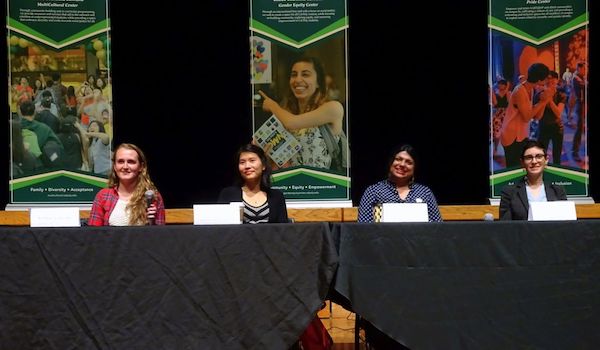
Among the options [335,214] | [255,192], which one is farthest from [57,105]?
[335,214]

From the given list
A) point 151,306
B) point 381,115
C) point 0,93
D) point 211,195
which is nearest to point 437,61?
point 381,115

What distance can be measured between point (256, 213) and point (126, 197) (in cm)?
65

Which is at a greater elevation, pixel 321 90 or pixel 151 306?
pixel 321 90

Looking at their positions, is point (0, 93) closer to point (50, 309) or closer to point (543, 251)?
point (50, 309)

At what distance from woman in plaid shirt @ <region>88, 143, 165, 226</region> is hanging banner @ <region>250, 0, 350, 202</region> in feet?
4.94

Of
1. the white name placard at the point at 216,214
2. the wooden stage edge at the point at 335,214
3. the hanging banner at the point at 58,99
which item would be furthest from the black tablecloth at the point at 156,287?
the hanging banner at the point at 58,99

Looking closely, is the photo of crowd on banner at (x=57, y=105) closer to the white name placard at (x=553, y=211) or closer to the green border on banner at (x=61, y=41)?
the green border on banner at (x=61, y=41)

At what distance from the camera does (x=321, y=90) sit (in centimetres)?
393

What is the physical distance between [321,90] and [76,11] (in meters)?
1.90

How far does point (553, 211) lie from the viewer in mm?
2121

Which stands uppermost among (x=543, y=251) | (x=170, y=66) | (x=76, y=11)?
(x=76, y=11)

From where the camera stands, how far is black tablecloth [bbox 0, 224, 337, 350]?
188 cm

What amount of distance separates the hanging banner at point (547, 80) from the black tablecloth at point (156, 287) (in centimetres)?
255

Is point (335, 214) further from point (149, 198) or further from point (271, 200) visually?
point (149, 198)
